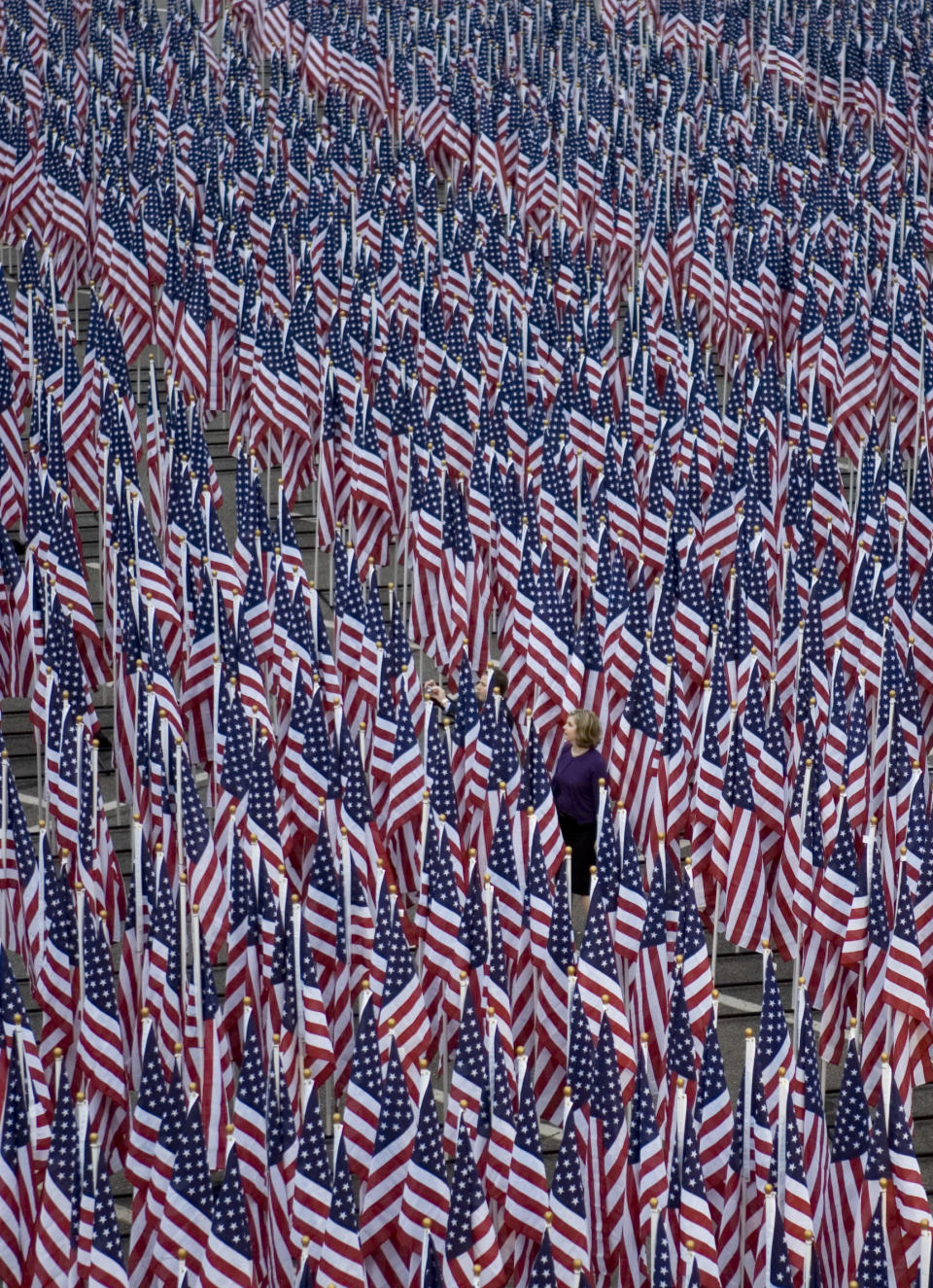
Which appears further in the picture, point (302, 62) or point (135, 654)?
point (302, 62)

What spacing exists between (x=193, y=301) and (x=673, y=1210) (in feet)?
71.1

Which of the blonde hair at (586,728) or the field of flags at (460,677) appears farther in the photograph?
the blonde hair at (586,728)

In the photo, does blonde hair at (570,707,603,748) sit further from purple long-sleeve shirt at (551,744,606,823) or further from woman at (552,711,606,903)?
purple long-sleeve shirt at (551,744,606,823)

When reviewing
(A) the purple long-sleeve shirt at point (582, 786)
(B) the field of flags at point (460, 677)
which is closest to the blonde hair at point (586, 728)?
(A) the purple long-sleeve shirt at point (582, 786)

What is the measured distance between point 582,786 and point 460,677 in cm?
217

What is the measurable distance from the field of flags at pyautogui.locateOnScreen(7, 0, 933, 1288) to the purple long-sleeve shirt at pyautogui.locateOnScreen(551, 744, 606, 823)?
53 cm

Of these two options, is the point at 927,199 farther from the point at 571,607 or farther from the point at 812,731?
the point at 812,731

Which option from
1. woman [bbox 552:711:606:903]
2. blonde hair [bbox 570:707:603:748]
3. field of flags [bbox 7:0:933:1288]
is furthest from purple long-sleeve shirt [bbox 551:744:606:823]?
field of flags [bbox 7:0:933:1288]

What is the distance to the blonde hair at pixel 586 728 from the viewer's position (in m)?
24.0

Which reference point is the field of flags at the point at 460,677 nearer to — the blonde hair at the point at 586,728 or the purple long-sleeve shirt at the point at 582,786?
the purple long-sleeve shirt at the point at 582,786

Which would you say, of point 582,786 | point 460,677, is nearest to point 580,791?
point 582,786

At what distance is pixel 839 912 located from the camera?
2244 cm

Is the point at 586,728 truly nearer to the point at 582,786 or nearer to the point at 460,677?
the point at 582,786

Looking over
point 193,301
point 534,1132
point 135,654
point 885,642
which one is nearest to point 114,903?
point 135,654
